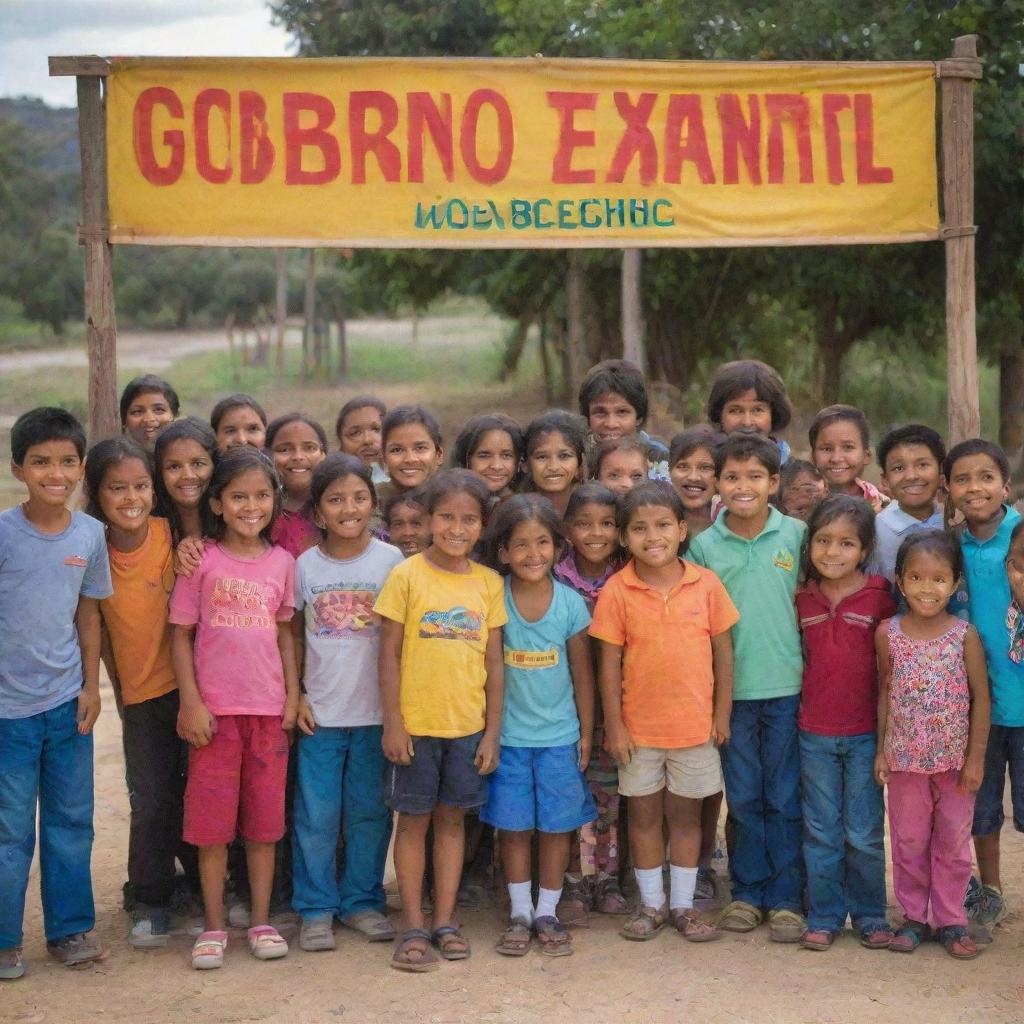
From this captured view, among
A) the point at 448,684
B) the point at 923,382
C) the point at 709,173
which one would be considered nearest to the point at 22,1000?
the point at 448,684

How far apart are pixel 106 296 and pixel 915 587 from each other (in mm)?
2873

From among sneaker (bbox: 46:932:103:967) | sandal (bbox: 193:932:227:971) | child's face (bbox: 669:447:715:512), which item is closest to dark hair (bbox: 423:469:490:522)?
child's face (bbox: 669:447:715:512)

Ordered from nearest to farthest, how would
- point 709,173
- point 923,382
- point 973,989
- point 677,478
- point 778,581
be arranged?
point 973,989, point 778,581, point 677,478, point 709,173, point 923,382

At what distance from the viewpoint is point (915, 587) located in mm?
3762

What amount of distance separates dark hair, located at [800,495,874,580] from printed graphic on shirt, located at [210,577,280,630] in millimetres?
1591

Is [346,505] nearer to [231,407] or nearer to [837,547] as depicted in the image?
[231,407]

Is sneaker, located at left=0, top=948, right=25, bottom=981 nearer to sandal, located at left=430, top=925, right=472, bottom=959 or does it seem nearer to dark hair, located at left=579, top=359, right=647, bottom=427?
sandal, located at left=430, top=925, right=472, bottom=959

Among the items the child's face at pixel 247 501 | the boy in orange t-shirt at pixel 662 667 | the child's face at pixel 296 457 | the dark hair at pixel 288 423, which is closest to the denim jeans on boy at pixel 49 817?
the child's face at pixel 247 501

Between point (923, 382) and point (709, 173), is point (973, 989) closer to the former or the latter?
point (709, 173)

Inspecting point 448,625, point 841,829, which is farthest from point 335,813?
point 841,829

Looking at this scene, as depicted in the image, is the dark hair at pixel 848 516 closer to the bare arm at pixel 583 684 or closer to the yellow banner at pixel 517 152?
the bare arm at pixel 583 684

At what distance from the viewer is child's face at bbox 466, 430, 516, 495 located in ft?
14.0

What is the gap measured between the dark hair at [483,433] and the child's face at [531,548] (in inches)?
20.8

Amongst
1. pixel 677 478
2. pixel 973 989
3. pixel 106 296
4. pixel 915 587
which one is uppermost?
pixel 106 296
